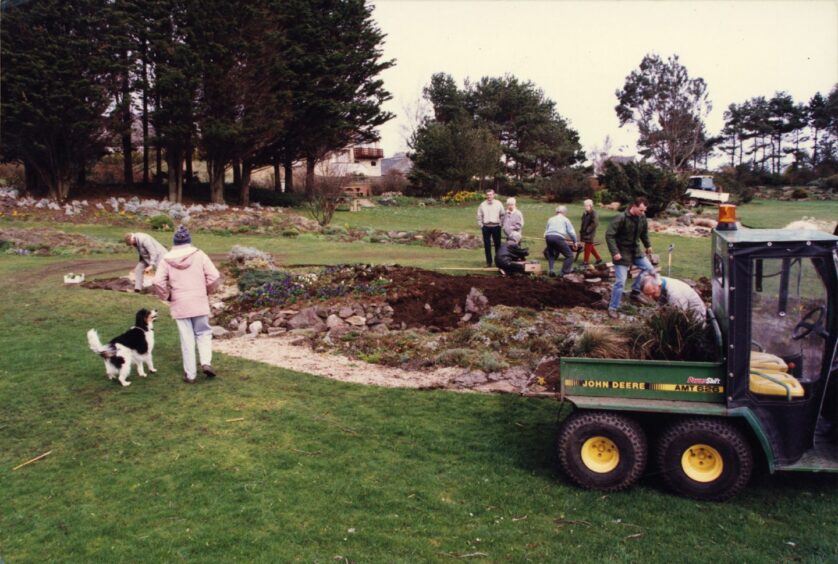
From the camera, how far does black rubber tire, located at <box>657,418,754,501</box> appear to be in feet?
18.3

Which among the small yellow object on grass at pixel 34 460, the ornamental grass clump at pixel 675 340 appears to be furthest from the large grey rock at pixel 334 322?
the ornamental grass clump at pixel 675 340

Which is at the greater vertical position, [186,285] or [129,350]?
[186,285]

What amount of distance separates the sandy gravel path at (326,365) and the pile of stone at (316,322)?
49 centimetres

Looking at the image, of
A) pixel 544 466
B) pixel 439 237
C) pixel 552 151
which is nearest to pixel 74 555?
pixel 544 466

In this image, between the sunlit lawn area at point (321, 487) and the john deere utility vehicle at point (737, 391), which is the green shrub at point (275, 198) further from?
the john deere utility vehicle at point (737, 391)

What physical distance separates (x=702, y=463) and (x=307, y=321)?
27.8ft

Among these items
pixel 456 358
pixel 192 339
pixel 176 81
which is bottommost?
pixel 456 358

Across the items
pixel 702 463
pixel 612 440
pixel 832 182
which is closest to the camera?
pixel 702 463

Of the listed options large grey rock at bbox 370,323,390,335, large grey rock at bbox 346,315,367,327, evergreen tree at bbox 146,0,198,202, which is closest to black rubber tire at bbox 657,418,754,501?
large grey rock at bbox 370,323,390,335

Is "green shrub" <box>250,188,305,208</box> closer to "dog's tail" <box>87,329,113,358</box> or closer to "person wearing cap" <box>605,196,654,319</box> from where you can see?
"person wearing cap" <box>605,196,654,319</box>

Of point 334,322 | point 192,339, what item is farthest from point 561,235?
point 192,339

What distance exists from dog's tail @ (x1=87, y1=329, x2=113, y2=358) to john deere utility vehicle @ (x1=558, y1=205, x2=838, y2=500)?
19.4 ft

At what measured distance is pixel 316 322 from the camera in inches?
504

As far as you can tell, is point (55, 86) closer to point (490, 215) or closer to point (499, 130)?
point (490, 215)
